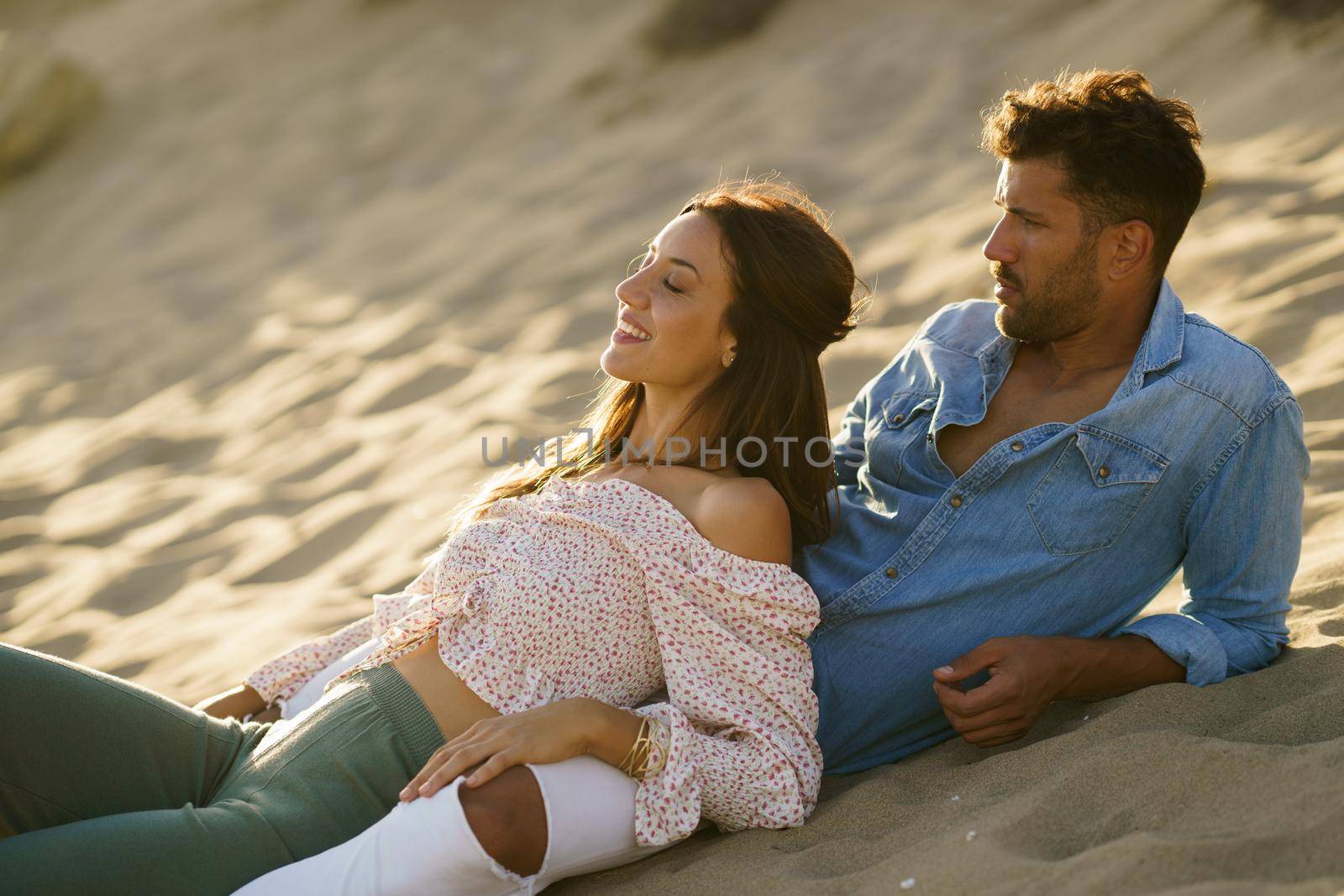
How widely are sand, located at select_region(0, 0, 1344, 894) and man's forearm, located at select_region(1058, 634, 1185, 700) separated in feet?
0.14

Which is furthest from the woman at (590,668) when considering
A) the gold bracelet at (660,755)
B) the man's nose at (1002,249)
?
the man's nose at (1002,249)

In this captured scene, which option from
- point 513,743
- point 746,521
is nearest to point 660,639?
point 746,521

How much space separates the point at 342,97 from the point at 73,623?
6.74 meters

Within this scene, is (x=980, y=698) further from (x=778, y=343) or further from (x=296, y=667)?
(x=296, y=667)

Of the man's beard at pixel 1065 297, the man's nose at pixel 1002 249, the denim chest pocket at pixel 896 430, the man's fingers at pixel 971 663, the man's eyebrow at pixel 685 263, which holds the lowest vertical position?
the man's fingers at pixel 971 663

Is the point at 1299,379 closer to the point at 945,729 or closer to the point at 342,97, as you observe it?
the point at 945,729

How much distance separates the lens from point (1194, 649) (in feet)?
8.50

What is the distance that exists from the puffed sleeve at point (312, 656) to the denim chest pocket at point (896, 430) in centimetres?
105

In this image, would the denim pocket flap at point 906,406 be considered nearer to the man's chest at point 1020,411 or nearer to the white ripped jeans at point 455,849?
the man's chest at point 1020,411

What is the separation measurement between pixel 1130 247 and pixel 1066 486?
60 cm

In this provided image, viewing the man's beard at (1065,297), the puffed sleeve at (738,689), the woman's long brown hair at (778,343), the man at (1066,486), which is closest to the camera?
the puffed sleeve at (738,689)

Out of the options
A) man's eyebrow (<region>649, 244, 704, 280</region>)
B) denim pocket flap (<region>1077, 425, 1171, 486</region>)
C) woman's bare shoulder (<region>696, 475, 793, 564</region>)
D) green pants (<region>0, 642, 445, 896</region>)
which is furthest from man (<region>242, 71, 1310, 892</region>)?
man's eyebrow (<region>649, 244, 704, 280</region>)

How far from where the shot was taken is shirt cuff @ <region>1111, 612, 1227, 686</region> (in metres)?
2.60

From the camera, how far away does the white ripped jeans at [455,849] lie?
2.02m
